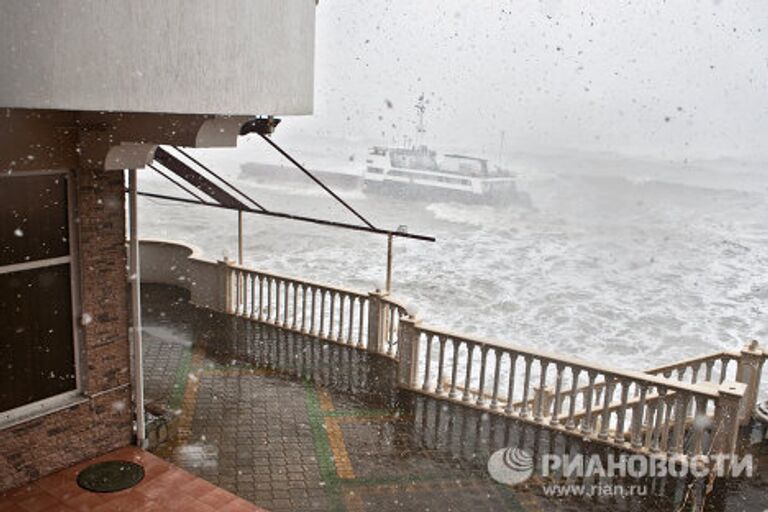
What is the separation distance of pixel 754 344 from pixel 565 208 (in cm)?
6801

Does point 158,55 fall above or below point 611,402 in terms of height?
above

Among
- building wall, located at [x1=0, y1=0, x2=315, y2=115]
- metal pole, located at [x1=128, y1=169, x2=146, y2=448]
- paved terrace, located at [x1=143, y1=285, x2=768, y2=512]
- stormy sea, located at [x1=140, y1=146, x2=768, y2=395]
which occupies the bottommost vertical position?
stormy sea, located at [x1=140, y1=146, x2=768, y2=395]

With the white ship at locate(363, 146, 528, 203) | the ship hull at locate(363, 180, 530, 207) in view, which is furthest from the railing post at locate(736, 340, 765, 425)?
the ship hull at locate(363, 180, 530, 207)

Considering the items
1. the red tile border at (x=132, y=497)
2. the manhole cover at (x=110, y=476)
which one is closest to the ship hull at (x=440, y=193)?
the manhole cover at (x=110, y=476)

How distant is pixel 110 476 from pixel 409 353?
4.24m

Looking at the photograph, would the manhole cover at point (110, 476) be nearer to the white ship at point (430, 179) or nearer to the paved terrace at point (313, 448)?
the paved terrace at point (313, 448)

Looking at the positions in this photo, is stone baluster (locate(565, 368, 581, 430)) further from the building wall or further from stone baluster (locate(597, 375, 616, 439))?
the building wall

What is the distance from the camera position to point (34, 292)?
244 inches

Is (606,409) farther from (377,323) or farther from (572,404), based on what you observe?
(377,323)

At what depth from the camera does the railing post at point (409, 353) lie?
30.7 ft

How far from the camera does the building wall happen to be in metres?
3.82

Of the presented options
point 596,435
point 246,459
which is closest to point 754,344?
point 596,435

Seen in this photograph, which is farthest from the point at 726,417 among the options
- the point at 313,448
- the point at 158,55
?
the point at 158,55

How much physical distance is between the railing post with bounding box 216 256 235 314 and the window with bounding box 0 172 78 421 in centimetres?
572
